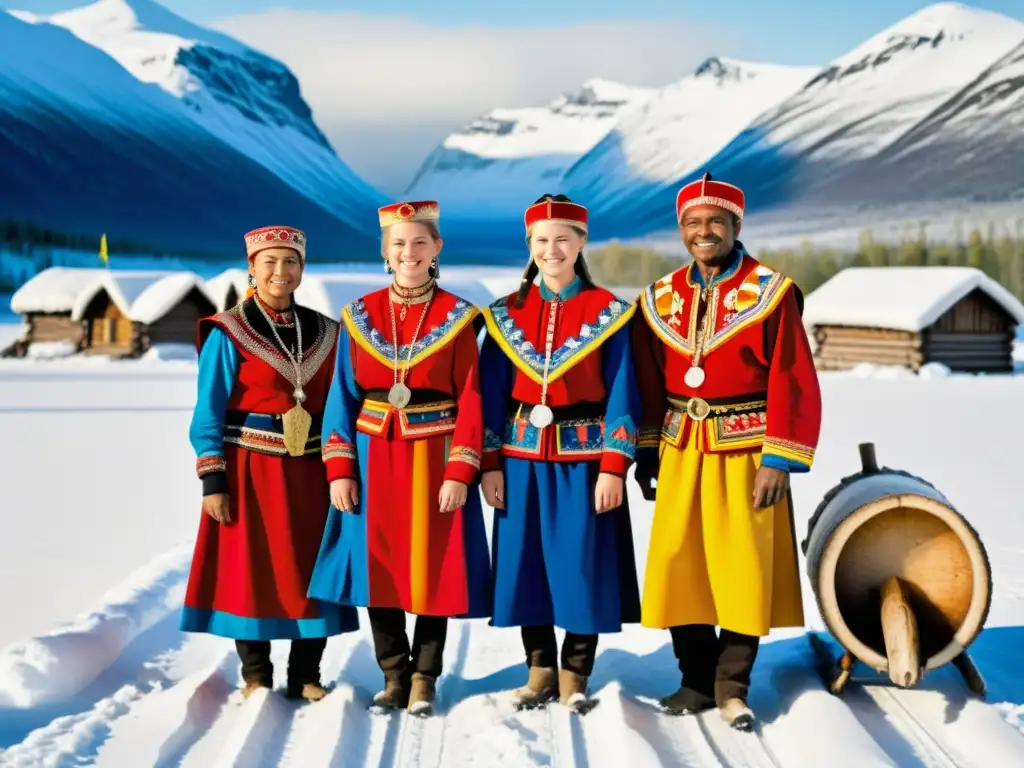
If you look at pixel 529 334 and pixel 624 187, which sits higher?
pixel 624 187

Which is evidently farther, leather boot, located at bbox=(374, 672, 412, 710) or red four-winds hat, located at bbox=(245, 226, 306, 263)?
red four-winds hat, located at bbox=(245, 226, 306, 263)

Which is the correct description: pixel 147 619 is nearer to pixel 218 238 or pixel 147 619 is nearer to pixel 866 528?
pixel 866 528

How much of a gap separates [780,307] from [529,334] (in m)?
0.82

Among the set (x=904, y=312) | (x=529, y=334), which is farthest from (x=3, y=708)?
(x=904, y=312)

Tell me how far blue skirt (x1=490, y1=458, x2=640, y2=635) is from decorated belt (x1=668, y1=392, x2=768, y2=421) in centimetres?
36

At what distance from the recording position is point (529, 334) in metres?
3.55

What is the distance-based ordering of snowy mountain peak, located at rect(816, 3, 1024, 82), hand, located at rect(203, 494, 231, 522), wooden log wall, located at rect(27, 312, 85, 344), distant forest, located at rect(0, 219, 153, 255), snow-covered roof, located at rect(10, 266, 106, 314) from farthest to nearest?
snowy mountain peak, located at rect(816, 3, 1024, 82) < distant forest, located at rect(0, 219, 153, 255) < wooden log wall, located at rect(27, 312, 85, 344) < snow-covered roof, located at rect(10, 266, 106, 314) < hand, located at rect(203, 494, 231, 522)

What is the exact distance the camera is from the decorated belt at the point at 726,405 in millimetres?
3430

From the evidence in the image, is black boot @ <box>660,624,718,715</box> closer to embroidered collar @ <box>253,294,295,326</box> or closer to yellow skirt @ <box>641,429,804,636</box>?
yellow skirt @ <box>641,429,804,636</box>

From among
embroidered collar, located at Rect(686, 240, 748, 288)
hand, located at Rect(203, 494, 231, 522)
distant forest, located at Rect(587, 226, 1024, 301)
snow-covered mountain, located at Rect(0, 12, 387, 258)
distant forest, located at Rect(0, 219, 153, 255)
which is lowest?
hand, located at Rect(203, 494, 231, 522)

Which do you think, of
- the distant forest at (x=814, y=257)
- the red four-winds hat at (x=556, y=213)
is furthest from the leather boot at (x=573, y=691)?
the distant forest at (x=814, y=257)

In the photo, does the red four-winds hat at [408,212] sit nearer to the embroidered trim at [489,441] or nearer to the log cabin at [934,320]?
the embroidered trim at [489,441]

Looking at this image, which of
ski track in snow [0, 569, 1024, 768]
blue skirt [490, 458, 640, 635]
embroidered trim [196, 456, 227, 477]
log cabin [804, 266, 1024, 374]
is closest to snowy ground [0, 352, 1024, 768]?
ski track in snow [0, 569, 1024, 768]

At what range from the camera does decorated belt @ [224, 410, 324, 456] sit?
3.57 m
